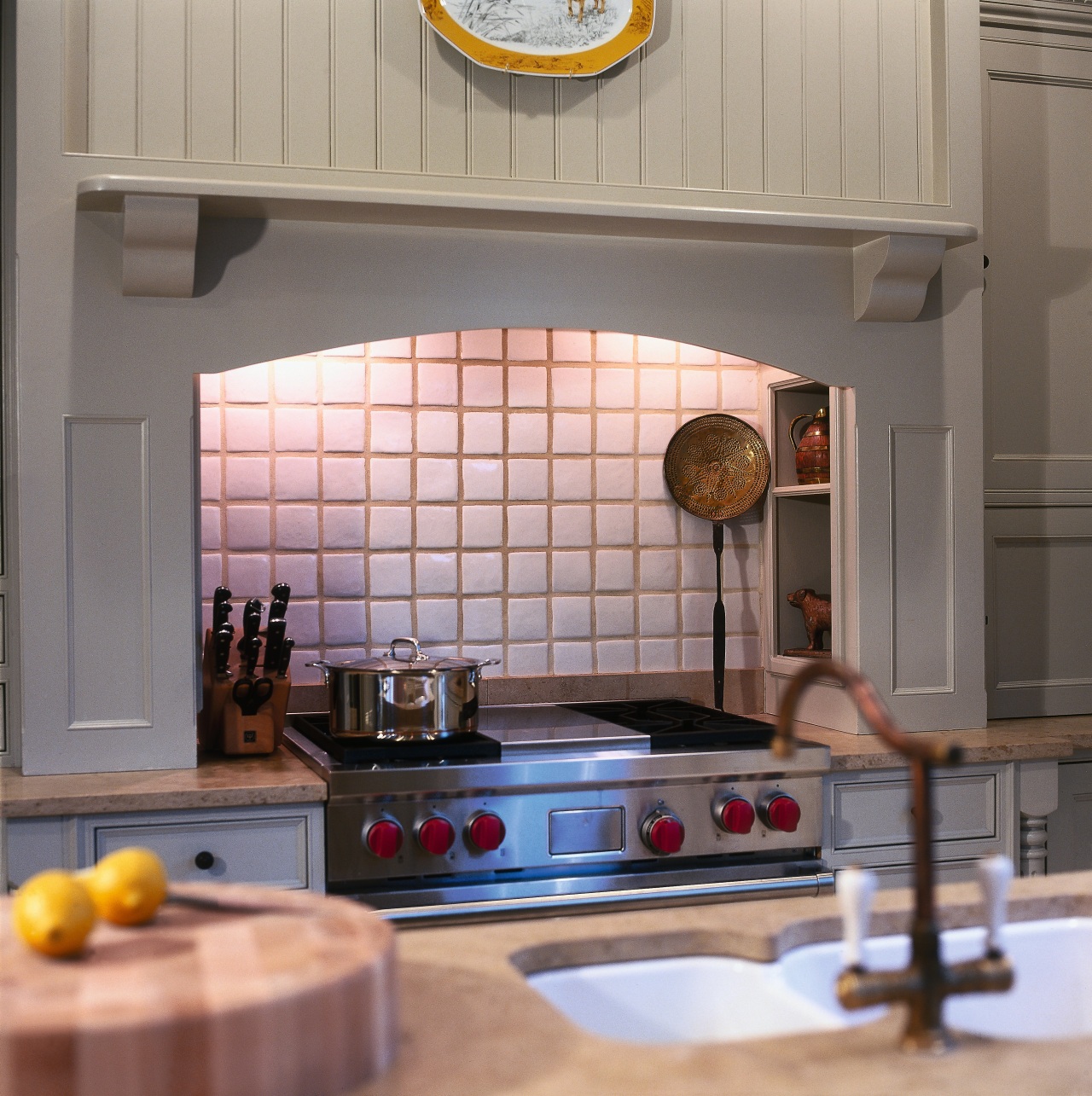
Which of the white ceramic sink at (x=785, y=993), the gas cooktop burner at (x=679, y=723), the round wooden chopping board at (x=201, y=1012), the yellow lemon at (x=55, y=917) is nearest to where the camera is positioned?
the round wooden chopping board at (x=201, y=1012)

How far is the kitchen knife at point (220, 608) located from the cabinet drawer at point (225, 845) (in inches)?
20.6

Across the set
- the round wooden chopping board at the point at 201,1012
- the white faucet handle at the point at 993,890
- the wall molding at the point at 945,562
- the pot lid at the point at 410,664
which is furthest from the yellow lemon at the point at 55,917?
the wall molding at the point at 945,562

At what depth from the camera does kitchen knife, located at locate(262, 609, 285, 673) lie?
2664mm

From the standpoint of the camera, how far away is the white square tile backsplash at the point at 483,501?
2.93m

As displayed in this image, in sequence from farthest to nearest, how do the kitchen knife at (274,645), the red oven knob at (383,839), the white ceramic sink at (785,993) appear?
the kitchen knife at (274,645) → the red oven knob at (383,839) → the white ceramic sink at (785,993)

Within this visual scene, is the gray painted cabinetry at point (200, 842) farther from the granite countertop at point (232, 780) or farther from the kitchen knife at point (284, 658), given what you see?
the kitchen knife at point (284, 658)

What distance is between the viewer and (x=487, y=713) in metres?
2.95

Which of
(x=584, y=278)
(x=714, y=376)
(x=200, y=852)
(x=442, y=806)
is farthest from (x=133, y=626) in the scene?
(x=714, y=376)

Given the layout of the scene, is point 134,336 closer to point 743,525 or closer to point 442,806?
point 442,806

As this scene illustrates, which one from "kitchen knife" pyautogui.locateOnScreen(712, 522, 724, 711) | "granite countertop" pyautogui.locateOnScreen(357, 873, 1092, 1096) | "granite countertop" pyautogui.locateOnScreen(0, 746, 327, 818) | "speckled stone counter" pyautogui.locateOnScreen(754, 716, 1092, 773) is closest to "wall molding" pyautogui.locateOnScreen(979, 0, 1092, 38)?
"kitchen knife" pyautogui.locateOnScreen(712, 522, 724, 711)

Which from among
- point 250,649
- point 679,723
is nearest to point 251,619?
point 250,649

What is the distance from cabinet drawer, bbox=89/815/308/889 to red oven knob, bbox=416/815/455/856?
0.21 m

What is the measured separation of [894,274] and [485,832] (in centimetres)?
152

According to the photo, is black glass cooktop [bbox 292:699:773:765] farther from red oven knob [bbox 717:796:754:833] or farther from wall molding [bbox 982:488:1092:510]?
wall molding [bbox 982:488:1092:510]
